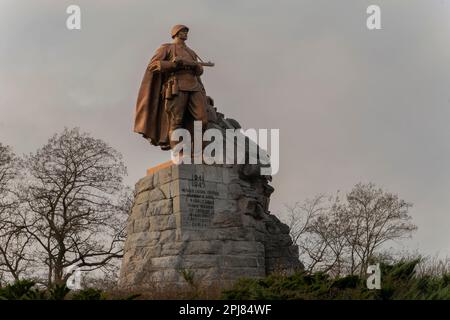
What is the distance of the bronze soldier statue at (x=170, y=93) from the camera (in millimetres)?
12625

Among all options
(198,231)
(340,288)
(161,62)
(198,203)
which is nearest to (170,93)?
(161,62)

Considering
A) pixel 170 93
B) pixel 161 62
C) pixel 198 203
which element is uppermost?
pixel 161 62

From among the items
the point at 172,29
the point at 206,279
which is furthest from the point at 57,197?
the point at 206,279

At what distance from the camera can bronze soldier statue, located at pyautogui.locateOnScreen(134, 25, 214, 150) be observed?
1262cm

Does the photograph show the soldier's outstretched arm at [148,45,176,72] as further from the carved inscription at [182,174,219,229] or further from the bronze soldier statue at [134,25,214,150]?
the carved inscription at [182,174,219,229]

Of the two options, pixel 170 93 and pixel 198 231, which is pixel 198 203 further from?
pixel 170 93

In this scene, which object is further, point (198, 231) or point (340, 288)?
point (198, 231)

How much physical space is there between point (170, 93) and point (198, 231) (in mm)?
2701

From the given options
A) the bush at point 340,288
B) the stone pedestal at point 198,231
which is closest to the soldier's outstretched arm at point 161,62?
the stone pedestal at point 198,231

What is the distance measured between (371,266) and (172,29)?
6.47 meters

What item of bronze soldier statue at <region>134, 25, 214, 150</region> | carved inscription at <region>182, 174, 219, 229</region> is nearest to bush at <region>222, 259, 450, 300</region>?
carved inscription at <region>182, 174, 219, 229</region>

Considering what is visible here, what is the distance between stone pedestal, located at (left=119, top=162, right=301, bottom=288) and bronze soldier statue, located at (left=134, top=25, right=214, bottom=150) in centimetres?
81

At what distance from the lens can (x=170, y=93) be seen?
1263 centimetres

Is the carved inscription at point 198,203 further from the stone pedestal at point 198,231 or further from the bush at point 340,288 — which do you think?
the bush at point 340,288
